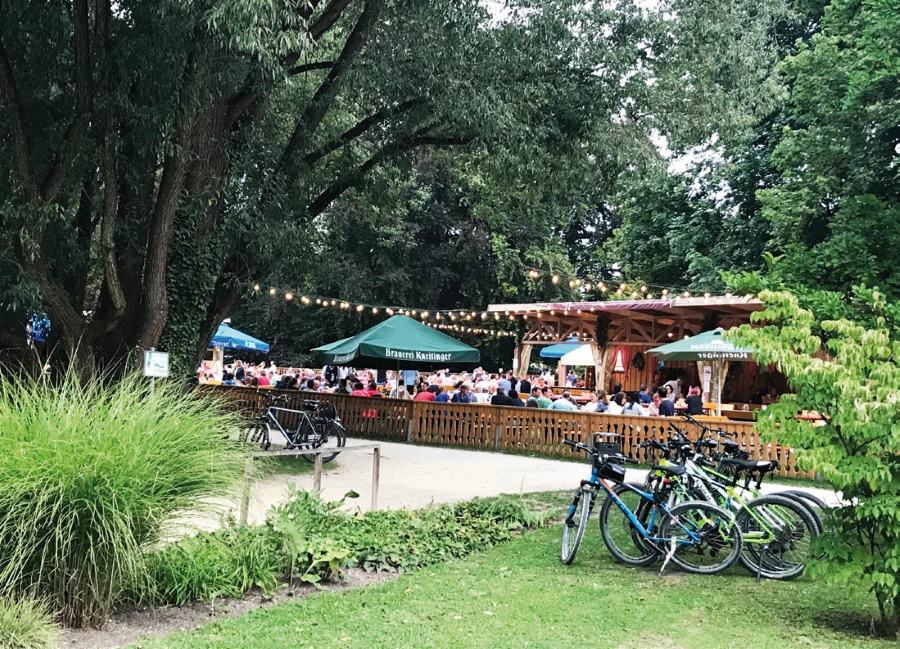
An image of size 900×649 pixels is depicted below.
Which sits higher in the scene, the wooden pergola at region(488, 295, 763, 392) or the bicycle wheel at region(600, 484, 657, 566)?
the wooden pergola at region(488, 295, 763, 392)

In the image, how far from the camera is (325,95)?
11.7 metres

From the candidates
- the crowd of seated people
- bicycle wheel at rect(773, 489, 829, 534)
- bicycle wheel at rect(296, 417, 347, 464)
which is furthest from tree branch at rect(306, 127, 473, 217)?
bicycle wheel at rect(773, 489, 829, 534)

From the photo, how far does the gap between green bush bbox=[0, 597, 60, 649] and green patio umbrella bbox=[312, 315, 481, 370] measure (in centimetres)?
1040

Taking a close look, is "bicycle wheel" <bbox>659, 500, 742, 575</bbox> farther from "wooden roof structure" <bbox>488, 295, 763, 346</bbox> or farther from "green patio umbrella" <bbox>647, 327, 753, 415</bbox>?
"wooden roof structure" <bbox>488, 295, 763, 346</bbox>

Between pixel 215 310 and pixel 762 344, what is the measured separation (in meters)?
8.90

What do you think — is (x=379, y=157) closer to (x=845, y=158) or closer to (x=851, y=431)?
(x=845, y=158)

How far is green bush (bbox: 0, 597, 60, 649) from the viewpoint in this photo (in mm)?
3859

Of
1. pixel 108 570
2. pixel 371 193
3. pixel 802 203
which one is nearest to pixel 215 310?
pixel 371 193

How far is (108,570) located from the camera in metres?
4.37

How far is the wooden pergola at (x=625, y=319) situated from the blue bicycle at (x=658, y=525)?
12332 mm

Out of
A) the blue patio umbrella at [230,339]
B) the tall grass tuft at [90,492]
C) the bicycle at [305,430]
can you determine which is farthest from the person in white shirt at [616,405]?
the blue patio umbrella at [230,339]

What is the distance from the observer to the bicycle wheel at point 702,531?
20.3 ft

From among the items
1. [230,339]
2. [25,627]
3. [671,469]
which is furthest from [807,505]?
[230,339]

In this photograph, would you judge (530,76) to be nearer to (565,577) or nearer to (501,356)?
(565,577)
